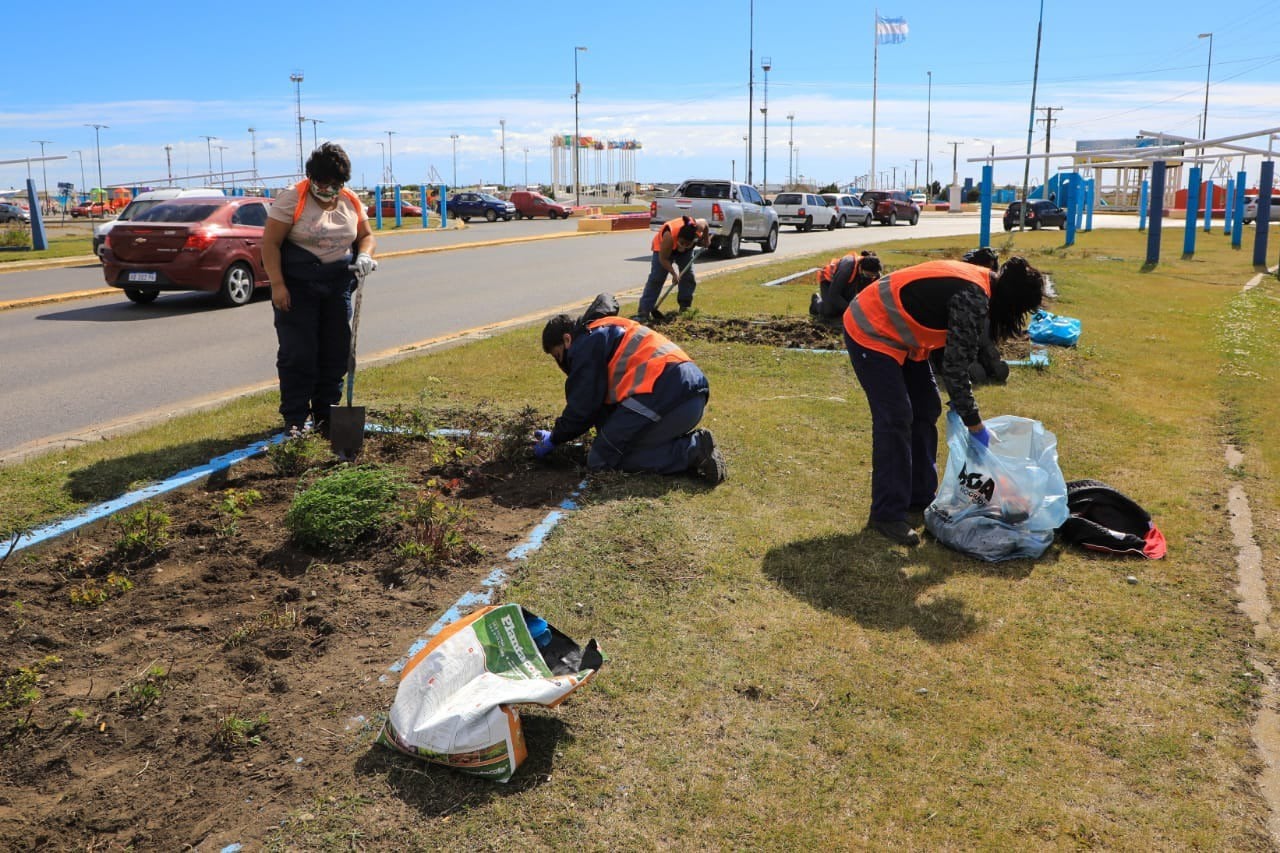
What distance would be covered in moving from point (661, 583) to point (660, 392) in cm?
148

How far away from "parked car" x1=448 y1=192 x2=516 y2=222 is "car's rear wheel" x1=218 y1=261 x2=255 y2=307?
3588 cm

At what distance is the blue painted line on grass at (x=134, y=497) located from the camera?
4.48 meters

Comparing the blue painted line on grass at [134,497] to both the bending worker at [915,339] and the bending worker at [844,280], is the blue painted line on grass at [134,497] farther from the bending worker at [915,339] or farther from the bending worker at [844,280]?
the bending worker at [844,280]

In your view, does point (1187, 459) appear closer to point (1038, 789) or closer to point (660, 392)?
point (660, 392)

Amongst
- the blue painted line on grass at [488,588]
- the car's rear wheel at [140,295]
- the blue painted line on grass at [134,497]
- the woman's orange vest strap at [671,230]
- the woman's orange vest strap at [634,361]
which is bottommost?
the blue painted line on grass at [488,588]

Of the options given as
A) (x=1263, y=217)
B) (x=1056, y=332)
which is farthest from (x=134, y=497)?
(x=1263, y=217)

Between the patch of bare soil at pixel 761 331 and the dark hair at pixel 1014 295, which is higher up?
the dark hair at pixel 1014 295

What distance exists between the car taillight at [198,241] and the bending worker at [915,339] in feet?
36.9

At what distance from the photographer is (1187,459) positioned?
7133 millimetres

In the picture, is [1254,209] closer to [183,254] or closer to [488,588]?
[183,254]

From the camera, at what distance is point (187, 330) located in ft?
40.1

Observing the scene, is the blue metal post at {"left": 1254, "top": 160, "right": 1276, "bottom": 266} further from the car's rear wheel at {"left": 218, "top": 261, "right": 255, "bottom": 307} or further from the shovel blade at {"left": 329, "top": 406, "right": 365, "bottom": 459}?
the shovel blade at {"left": 329, "top": 406, "right": 365, "bottom": 459}

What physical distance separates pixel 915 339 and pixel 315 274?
3.44 meters

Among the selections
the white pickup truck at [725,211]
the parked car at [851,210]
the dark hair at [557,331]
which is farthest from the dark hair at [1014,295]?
the parked car at [851,210]
